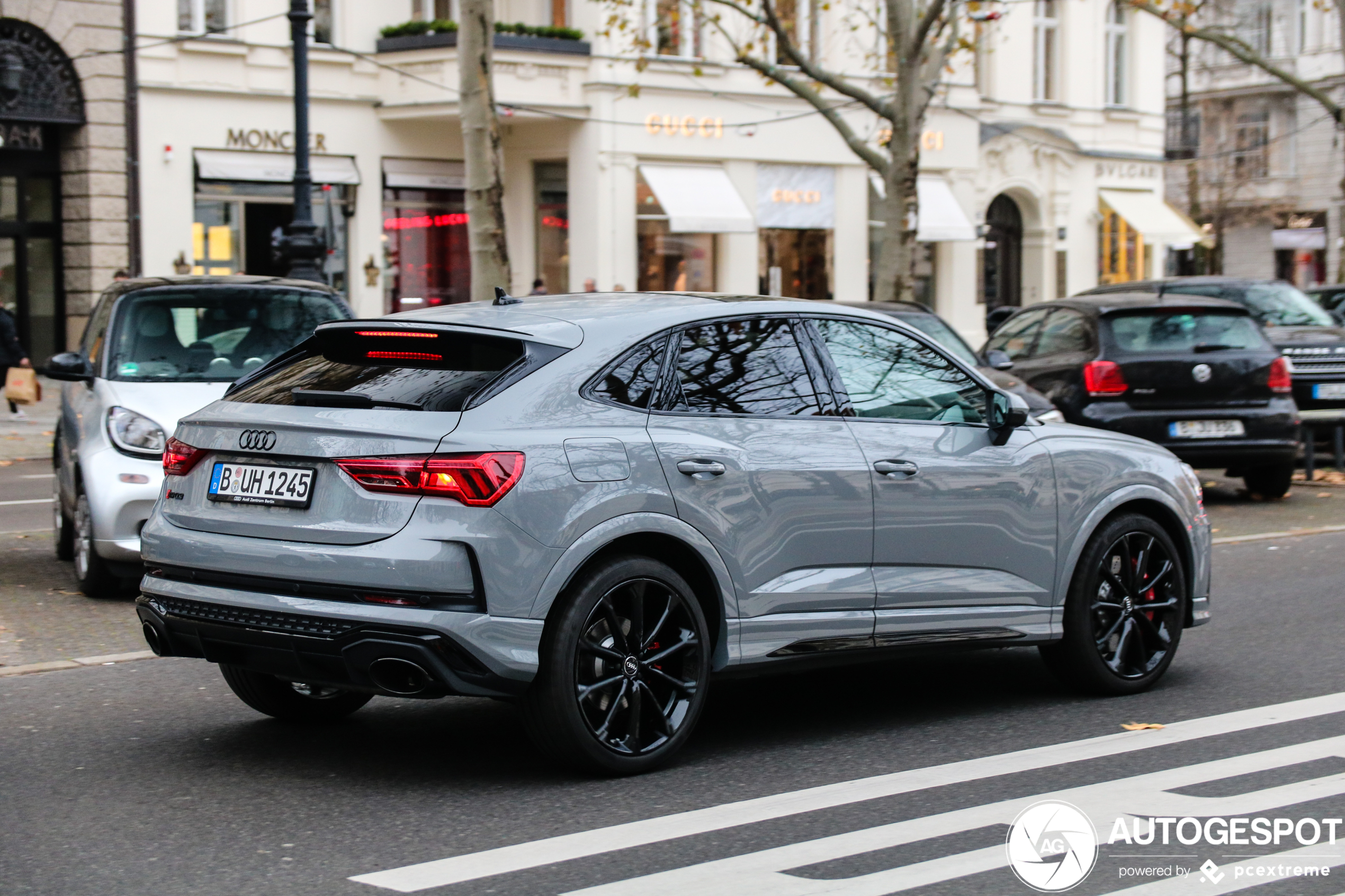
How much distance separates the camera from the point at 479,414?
5324 millimetres

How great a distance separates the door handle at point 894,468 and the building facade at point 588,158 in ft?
59.9

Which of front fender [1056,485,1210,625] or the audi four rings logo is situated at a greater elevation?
the audi four rings logo

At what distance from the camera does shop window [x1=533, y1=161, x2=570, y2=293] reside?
3183 centimetres

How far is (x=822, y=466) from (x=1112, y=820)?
5.28 ft

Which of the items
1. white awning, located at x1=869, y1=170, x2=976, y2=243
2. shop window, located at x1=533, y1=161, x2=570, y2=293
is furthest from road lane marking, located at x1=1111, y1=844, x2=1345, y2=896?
white awning, located at x1=869, y1=170, x2=976, y2=243

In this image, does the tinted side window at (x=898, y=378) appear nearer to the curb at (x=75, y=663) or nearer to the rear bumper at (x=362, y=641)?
the rear bumper at (x=362, y=641)

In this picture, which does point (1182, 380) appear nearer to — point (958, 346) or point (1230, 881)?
point (958, 346)

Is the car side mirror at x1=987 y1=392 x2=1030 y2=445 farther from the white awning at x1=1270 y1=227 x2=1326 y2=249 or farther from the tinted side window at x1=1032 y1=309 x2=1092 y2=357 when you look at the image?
the white awning at x1=1270 y1=227 x2=1326 y2=249

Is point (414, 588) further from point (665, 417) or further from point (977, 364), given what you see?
point (977, 364)

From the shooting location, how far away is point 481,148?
1636 cm

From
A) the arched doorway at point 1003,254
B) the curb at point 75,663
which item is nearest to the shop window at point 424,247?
the arched doorway at point 1003,254

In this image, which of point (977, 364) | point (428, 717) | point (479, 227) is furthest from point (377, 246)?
point (428, 717)

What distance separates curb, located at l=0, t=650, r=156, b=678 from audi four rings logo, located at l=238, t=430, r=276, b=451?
244 cm

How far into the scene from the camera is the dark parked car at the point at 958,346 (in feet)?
43.8
